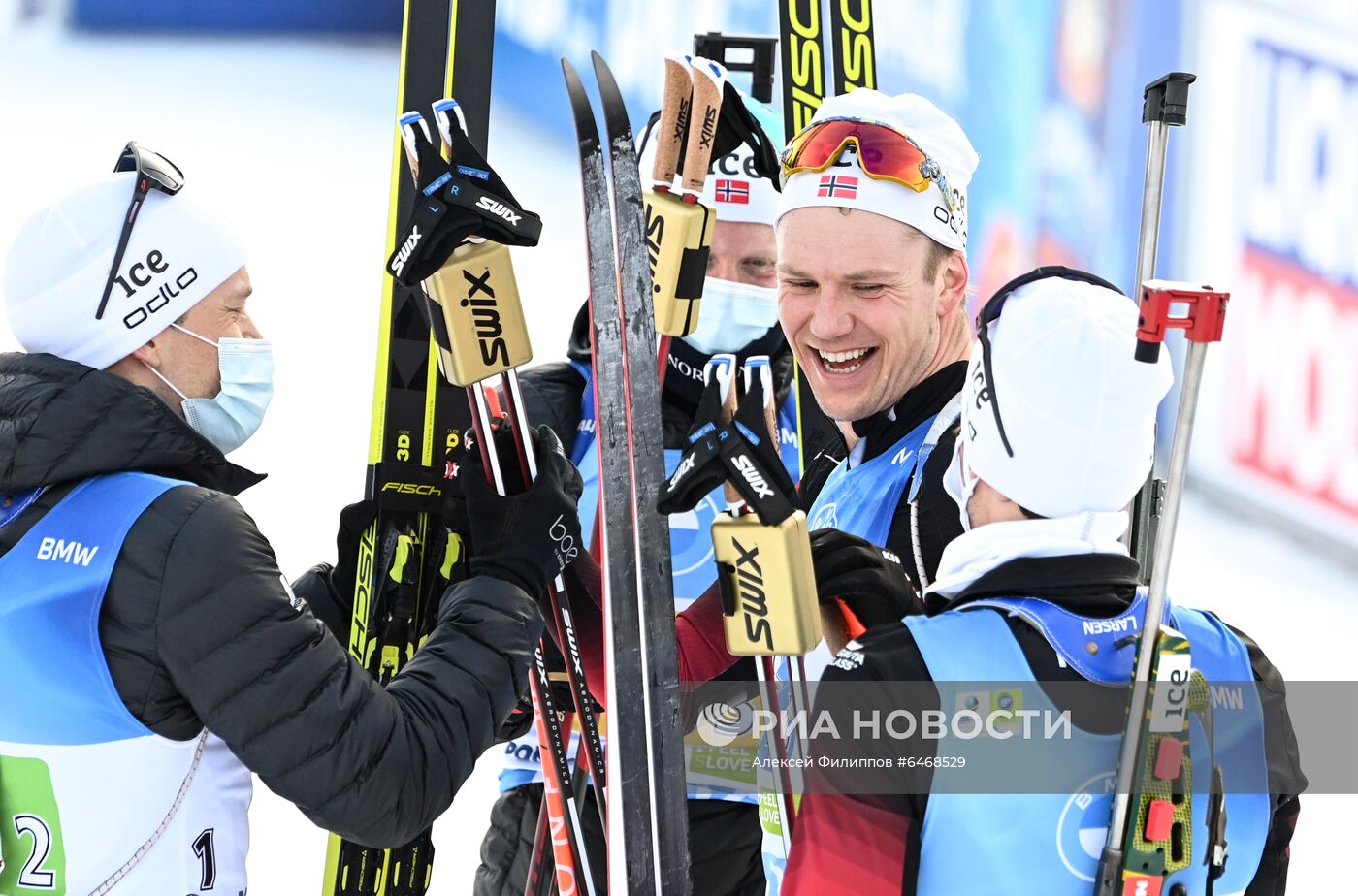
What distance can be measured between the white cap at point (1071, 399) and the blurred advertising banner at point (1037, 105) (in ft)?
18.0

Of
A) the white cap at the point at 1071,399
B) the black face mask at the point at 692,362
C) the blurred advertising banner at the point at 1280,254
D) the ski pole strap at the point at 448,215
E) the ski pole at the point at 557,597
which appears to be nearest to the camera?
the white cap at the point at 1071,399

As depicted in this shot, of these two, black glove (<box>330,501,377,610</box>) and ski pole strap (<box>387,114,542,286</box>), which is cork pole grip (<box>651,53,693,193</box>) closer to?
ski pole strap (<box>387,114,542,286</box>)

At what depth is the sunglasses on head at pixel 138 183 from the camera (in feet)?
5.76

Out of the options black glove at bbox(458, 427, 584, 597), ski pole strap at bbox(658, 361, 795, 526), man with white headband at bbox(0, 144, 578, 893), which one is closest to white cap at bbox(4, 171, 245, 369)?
man with white headband at bbox(0, 144, 578, 893)

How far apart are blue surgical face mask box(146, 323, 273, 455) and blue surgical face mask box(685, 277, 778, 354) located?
41.0 inches

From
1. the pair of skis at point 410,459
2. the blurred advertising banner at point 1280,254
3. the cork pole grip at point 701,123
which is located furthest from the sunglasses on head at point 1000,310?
the blurred advertising banner at point 1280,254

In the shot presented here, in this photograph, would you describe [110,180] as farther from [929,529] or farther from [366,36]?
[366,36]

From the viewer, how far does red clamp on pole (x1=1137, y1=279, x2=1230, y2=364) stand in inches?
→ 51.6

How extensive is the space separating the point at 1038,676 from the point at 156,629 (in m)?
0.92

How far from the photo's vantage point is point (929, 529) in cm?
180

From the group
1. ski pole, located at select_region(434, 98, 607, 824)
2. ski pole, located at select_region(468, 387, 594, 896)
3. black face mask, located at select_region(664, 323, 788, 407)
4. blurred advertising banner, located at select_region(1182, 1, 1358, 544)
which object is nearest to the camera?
ski pole, located at select_region(434, 98, 607, 824)

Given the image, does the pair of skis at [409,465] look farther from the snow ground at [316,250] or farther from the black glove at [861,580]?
the black glove at [861,580]

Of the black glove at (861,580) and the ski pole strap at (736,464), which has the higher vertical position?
the ski pole strap at (736,464)

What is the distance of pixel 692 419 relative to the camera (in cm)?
273
